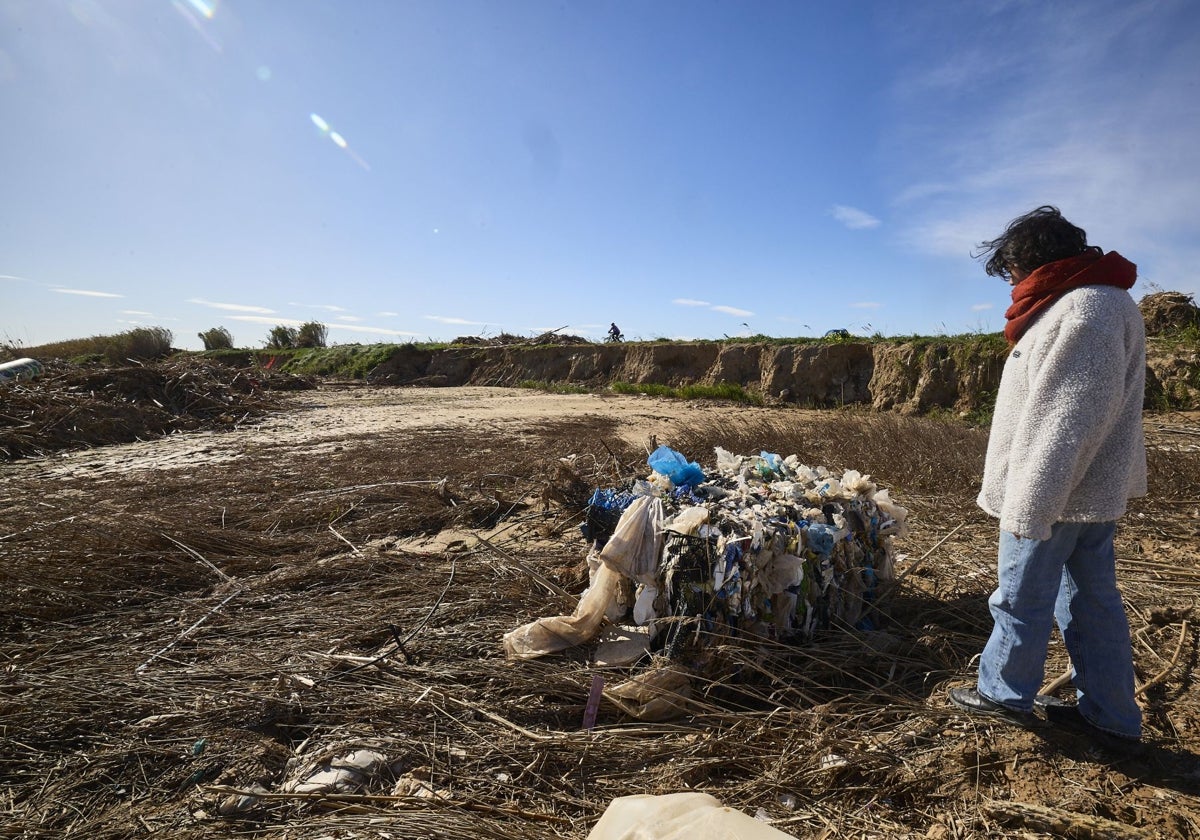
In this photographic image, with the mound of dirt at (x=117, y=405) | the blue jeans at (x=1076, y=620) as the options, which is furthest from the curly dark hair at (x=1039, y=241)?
the mound of dirt at (x=117, y=405)

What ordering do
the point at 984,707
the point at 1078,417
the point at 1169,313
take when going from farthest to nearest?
the point at 1169,313 < the point at 984,707 < the point at 1078,417

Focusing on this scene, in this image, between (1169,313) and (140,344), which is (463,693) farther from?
(140,344)

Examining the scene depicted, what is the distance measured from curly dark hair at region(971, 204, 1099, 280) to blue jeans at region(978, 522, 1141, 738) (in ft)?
2.82

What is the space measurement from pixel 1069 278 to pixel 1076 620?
1.11 m

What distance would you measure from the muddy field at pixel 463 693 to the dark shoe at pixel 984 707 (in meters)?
0.06

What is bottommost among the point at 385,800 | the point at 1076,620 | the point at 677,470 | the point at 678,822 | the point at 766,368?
the point at 385,800

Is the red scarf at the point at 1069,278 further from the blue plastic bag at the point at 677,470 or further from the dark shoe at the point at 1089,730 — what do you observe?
the blue plastic bag at the point at 677,470

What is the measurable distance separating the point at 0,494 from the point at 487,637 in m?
6.40

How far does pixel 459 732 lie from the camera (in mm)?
2301

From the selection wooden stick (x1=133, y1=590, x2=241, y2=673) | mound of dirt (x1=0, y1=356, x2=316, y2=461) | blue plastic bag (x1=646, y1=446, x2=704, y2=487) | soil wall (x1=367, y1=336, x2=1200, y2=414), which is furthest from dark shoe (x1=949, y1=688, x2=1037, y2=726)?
mound of dirt (x1=0, y1=356, x2=316, y2=461)

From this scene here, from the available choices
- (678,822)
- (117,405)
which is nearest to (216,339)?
(117,405)

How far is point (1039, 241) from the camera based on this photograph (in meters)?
1.93

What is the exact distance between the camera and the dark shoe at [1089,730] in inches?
73.5

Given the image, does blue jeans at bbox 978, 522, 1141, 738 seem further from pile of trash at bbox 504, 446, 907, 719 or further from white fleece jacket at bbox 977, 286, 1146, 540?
pile of trash at bbox 504, 446, 907, 719
